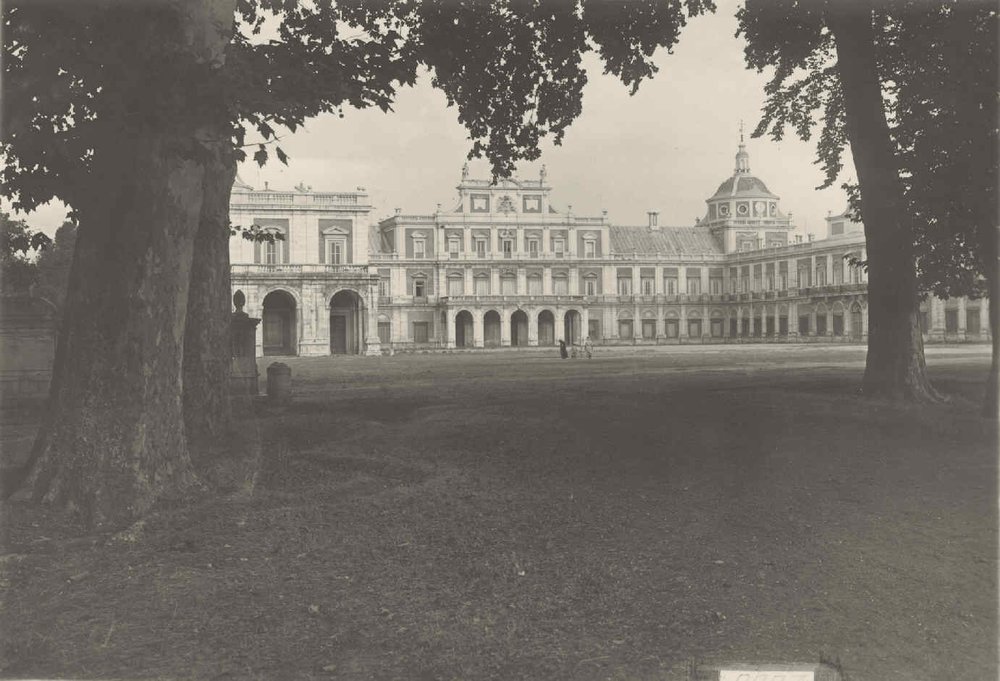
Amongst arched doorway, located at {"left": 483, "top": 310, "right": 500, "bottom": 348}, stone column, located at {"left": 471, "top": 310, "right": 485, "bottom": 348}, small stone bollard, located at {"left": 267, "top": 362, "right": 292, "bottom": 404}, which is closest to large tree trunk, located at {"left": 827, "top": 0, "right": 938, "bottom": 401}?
small stone bollard, located at {"left": 267, "top": 362, "right": 292, "bottom": 404}

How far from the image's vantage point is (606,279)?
68250 millimetres

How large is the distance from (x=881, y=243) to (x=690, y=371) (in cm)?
915

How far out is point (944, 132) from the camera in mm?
11680

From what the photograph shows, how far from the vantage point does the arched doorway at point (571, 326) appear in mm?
65500

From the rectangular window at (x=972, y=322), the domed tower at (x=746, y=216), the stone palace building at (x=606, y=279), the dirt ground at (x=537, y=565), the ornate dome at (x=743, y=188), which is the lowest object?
the dirt ground at (x=537, y=565)

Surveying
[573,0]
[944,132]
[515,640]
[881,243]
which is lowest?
[515,640]

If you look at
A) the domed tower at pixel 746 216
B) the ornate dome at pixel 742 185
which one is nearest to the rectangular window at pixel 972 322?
the domed tower at pixel 746 216

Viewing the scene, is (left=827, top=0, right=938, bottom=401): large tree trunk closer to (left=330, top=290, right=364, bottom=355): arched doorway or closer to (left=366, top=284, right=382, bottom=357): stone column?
(left=366, top=284, right=382, bottom=357): stone column

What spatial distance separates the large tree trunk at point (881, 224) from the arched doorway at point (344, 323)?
1383 inches

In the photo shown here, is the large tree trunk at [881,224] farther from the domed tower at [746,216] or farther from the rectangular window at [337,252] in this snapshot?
the domed tower at [746,216]

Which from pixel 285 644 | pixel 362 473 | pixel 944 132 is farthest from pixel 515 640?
pixel 944 132

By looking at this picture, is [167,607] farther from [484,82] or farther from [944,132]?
[944,132]

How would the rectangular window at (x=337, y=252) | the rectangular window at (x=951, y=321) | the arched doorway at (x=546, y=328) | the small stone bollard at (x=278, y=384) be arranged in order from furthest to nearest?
the arched doorway at (x=546, y=328), the rectangular window at (x=951, y=321), the rectangular window at (x=337, y=252), the small stone bollard at (x=278, y=384)

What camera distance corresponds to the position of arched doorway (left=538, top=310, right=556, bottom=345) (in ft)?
214
